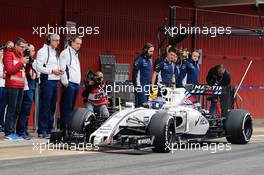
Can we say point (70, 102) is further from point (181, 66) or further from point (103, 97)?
point (181, 66)

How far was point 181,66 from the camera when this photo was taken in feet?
60.0

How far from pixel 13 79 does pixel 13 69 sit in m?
0.24

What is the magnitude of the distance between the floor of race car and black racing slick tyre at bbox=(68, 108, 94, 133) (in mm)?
598

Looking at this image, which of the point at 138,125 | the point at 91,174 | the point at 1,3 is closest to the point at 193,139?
the point at 138,125

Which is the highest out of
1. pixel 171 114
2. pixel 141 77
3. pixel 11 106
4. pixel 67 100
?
pixel 141 77

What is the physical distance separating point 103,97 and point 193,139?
2.58 m

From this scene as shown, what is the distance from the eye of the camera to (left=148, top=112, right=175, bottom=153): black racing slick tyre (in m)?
12.1

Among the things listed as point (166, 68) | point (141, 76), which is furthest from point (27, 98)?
point (166, 68)

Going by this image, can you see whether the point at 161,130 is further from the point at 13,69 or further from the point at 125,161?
the point at 13,69

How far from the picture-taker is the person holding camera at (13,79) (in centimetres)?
1378

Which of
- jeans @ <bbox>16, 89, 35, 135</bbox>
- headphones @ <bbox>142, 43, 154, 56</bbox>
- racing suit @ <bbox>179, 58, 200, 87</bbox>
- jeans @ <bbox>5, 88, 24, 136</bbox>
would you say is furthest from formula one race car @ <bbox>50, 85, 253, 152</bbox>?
racing suit @ <bbox>179, 58, 200, 87</bbox>

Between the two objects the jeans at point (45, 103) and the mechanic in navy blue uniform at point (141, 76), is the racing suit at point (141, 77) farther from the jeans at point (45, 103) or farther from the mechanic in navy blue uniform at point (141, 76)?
the jeans at point (45, 103)

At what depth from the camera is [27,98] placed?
14508mm

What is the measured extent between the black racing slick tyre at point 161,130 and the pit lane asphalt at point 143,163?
0.15 metres
